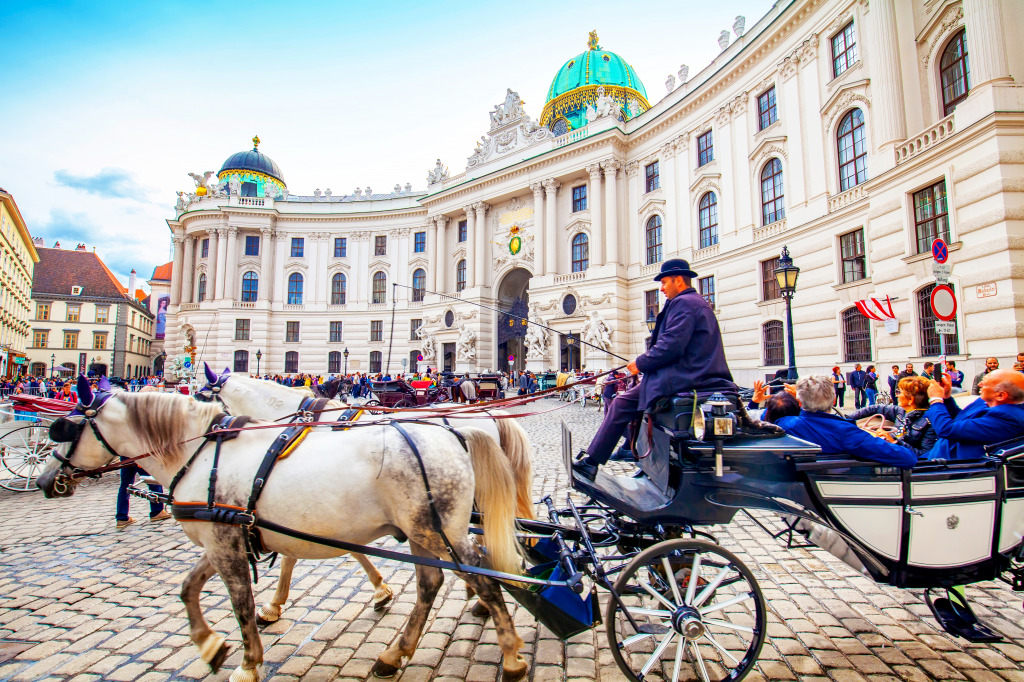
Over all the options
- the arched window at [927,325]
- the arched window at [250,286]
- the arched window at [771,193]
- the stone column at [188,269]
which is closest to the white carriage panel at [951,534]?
the arched window at [927,325]

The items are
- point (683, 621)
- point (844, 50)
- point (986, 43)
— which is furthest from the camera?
point (844, 50)

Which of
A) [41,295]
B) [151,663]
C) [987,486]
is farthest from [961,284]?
[41,295]

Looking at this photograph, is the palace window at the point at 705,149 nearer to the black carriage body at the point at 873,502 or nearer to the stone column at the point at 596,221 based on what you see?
the stone column at the point at 596,221

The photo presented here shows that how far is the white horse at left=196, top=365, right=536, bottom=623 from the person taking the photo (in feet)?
12.3

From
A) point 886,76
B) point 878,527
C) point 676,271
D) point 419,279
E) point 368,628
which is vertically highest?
point 886,76

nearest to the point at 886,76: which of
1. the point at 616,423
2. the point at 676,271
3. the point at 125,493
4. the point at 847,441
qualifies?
the point at 676,271

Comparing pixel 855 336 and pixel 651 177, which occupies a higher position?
pixel 651 177

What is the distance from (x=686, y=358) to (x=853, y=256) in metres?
16.7

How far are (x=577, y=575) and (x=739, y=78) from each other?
2567 cm

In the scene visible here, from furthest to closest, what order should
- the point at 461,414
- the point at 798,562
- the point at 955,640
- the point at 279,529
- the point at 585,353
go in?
the point at 585,353 → the point at 798,562 → the point at 461,414 → the point at 955,640 → the point at 279,529

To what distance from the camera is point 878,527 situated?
304 centimetres

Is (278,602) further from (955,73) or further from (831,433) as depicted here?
(955,73)

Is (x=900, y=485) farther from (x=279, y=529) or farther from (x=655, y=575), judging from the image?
(x=279, y=529)

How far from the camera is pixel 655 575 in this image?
10.0ft
